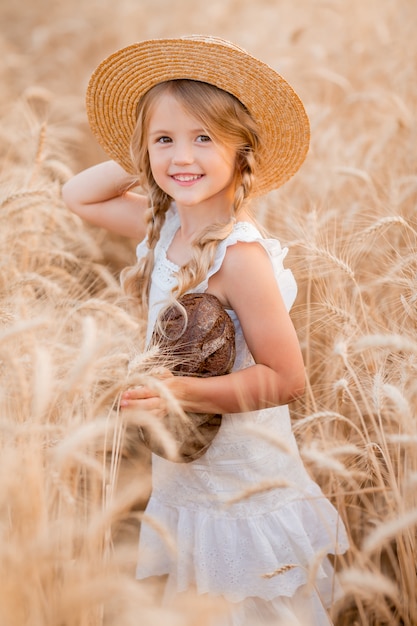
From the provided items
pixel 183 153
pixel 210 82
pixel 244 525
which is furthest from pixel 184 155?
pixel 244 525

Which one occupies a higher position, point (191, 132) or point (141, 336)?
point (191, 132)

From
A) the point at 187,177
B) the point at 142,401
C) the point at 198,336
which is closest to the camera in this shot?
the point at 142,401

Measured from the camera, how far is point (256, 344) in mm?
1493

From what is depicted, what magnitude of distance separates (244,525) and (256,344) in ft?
1.66

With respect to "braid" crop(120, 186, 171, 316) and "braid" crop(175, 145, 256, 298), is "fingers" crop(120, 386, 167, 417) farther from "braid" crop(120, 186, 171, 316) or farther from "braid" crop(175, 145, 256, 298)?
"braid" crop(120, 186, 171, 316)

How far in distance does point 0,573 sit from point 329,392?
1.06 meters

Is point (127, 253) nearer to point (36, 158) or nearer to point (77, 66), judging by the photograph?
point (36, 158)

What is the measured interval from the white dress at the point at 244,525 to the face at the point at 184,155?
14cm

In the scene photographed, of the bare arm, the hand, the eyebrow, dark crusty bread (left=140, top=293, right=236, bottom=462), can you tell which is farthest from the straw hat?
the hand

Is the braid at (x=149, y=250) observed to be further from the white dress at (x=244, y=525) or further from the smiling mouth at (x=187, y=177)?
the smiling mouth at (x=187, y=177)

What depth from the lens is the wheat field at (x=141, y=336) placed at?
1.09 m

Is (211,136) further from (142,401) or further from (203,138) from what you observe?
(142,401)

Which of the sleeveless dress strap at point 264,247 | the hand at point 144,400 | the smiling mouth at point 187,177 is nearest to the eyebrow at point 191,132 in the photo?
the smiling mouth at point 187,177

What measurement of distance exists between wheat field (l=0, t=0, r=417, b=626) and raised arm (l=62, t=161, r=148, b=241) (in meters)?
0.11
